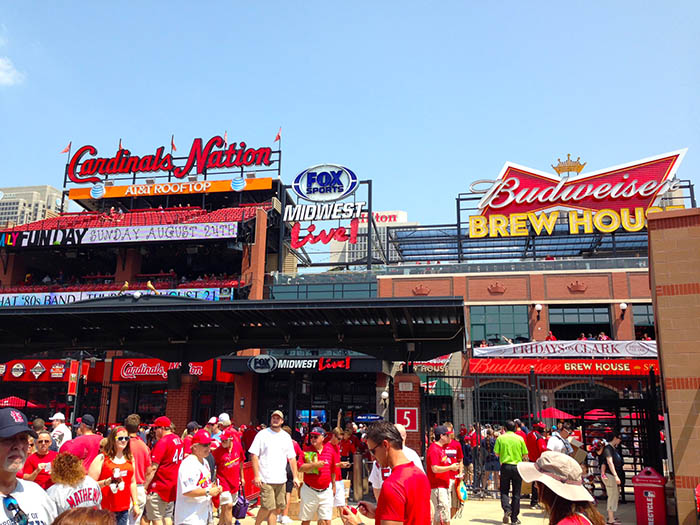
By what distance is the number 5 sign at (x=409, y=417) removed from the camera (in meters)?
15.0

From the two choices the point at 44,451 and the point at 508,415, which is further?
the point at 508,415

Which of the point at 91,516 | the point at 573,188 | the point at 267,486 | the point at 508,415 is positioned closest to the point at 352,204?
the point at 573,188

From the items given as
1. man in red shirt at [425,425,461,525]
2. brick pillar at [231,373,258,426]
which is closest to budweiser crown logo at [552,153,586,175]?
brick pillar at [231,373,258,426]

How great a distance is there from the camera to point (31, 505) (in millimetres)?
3627

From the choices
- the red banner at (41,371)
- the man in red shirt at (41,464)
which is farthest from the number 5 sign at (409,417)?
the red banner at (41,371)

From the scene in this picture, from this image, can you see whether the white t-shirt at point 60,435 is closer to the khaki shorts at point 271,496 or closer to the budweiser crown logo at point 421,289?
the khaki shorts at point 271,496

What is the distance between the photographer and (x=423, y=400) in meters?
15.3

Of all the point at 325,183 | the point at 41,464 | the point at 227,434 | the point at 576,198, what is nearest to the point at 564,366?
the point at 576,198

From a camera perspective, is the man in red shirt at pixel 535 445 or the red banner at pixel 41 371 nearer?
the man in red shirt at pixel 535 445

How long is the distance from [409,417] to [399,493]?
11273 millimetres

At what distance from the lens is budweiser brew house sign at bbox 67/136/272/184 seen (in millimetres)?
43750

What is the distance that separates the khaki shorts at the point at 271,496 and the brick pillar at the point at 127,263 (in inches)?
1343

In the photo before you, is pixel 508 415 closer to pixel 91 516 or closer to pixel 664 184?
pixel 664 184

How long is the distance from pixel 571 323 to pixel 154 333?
2379cm
